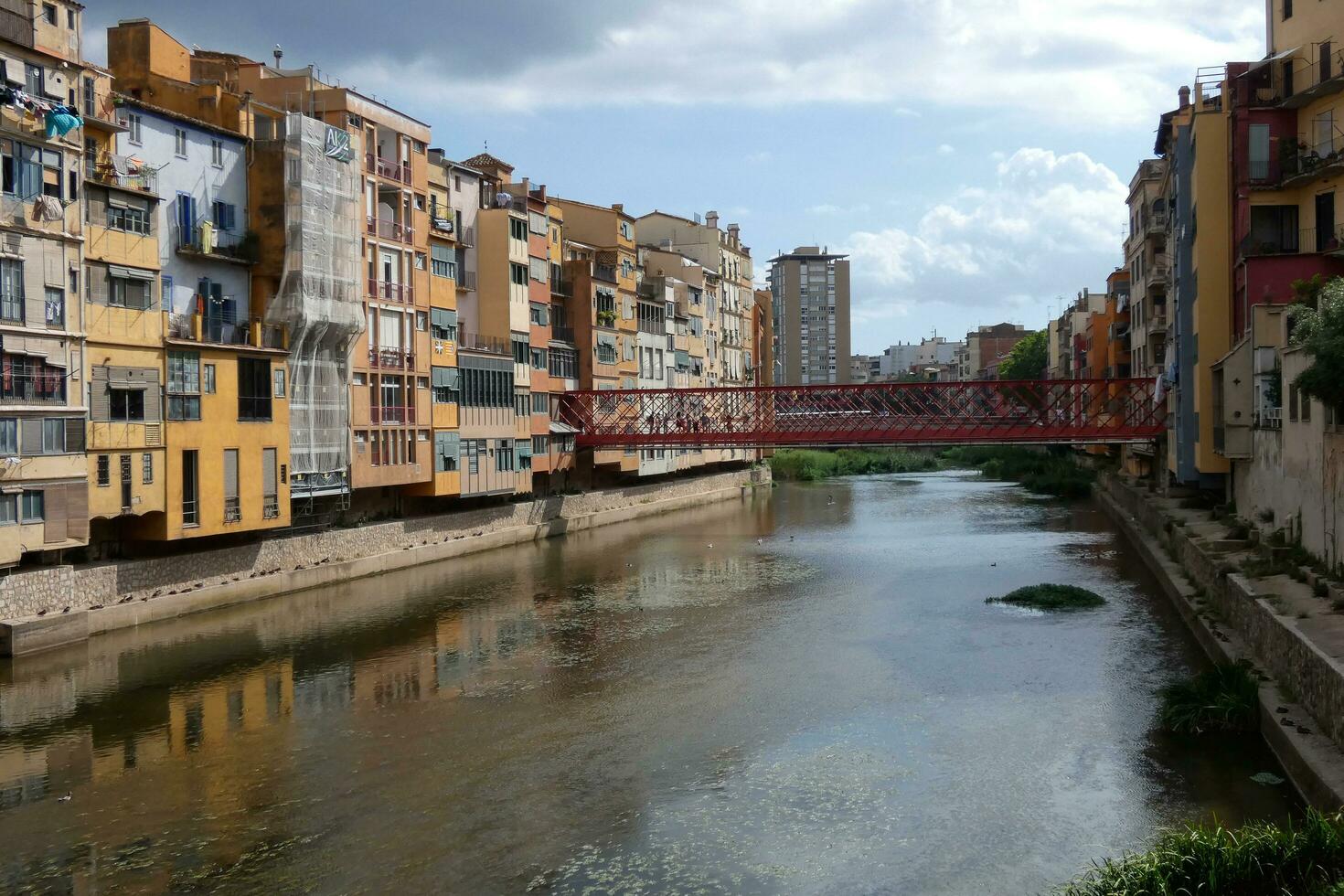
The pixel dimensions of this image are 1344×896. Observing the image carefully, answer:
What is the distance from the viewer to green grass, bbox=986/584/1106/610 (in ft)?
100

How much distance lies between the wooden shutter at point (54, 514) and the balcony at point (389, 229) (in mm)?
13818

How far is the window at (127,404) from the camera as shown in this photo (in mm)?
26938

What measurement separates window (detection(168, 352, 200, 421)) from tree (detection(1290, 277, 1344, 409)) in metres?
22.8

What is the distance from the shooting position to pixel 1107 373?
6962cm

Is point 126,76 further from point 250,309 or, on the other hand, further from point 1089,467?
point 1089,467

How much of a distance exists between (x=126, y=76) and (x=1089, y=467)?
196 ft

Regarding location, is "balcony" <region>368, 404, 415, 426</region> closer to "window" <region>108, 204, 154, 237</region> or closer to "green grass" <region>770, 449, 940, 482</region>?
"window" <region>108, 204, 154, 237</region>

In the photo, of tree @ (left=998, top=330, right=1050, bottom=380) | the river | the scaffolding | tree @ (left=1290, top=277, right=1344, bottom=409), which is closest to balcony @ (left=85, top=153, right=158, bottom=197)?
the scaffolding

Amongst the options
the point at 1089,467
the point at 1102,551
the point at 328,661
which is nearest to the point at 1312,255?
the point at 1102,551

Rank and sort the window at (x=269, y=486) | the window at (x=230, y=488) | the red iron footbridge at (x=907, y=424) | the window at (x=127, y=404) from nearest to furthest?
the window at (x=127, y=404) < the window at (x=230, y=488) < the window at (x=269, y=486) < the red iron footbridge at (x=907, y=424)

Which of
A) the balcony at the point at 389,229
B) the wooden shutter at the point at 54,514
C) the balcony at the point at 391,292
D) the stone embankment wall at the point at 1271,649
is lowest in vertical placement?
the stone embankment wall at the point at 1271,649

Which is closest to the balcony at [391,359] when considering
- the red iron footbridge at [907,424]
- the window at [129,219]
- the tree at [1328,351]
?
the window at [129,219]

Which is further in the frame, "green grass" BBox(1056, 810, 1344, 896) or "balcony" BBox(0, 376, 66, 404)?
"balcony" BBox(0, 376, 66, 404)

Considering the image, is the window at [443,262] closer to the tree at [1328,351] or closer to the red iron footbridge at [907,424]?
the red iron footbridge at [907,424]
